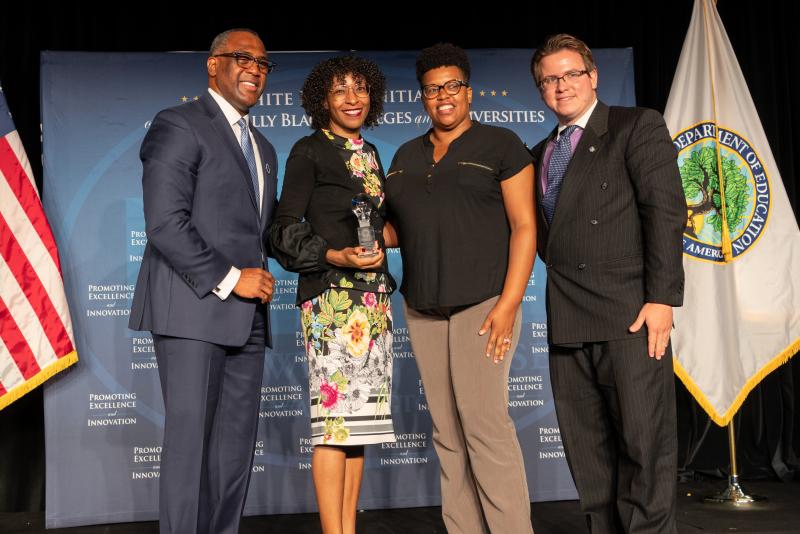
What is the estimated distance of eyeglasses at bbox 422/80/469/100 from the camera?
265 cm

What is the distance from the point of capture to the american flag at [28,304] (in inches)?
159

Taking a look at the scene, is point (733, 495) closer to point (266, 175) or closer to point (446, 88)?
point (446, 88)

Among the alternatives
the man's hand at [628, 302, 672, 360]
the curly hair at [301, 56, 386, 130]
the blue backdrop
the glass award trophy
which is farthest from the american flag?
the man's hand at [628, 302, 672, 360]

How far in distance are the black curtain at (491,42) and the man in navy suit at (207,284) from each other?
205cm

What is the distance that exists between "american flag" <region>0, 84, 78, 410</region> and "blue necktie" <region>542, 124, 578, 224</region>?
261cm

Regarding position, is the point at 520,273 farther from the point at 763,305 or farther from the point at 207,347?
the point at 763,305

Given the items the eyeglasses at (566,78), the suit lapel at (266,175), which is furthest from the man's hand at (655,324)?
the suit lapel at (266,175)

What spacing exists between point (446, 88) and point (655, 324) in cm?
99

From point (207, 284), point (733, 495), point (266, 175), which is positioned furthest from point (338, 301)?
point (733, 495)

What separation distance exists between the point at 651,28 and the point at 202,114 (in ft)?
11.0

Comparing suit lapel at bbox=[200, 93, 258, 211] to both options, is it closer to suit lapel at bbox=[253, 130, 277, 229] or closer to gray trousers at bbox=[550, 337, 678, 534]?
suit lapel at bbox=[253, 130, 277, 229]

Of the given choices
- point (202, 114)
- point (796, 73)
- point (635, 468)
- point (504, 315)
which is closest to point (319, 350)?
point (504, 315)

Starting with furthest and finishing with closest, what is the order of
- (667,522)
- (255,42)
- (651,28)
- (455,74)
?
(651,28)
(255,42)
(455,74)
(667,522)

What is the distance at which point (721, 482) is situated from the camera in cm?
477
